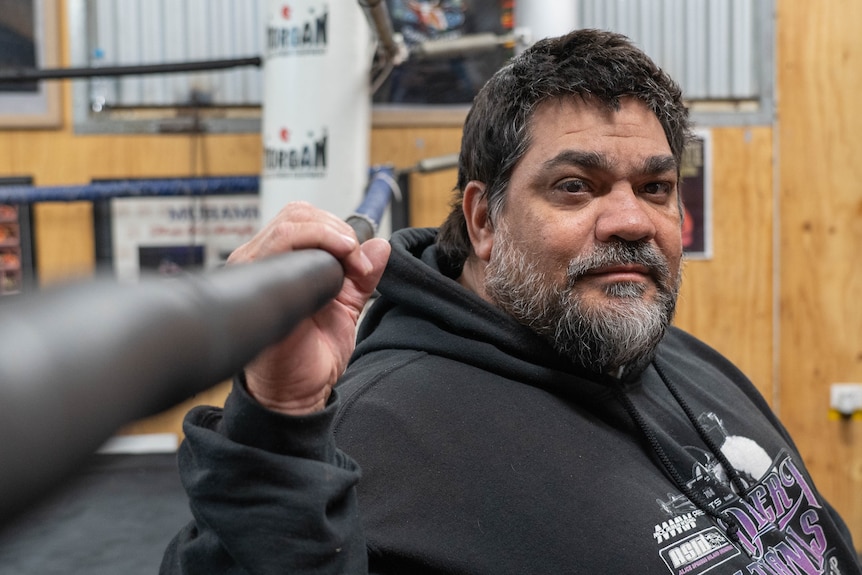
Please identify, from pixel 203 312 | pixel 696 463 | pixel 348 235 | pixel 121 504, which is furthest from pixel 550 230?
pixel 121 504

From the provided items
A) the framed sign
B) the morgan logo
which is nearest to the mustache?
the morgan logo

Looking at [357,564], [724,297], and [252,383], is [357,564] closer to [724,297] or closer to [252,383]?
[252,383]

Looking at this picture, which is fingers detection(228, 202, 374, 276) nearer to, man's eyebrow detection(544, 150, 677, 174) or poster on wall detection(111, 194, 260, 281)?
man's eyebrow detection(544, 150, 677, 174)

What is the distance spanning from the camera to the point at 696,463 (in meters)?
0.89

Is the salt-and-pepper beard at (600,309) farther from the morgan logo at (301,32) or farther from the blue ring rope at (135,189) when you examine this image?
the blue ring rope at (135,189)

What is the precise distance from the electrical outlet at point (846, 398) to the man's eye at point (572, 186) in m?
1.43

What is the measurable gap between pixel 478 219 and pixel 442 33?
1.09 metres

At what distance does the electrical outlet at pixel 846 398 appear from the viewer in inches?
76.9

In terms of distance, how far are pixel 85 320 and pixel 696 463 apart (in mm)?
826

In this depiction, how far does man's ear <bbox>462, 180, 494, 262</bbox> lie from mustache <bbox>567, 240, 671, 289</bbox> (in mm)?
135

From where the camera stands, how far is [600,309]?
87 cm

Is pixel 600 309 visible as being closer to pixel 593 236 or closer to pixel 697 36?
pixel 593 236

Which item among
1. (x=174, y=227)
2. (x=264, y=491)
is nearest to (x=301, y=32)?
(x=174, y=227)

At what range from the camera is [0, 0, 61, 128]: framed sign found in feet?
6.16
